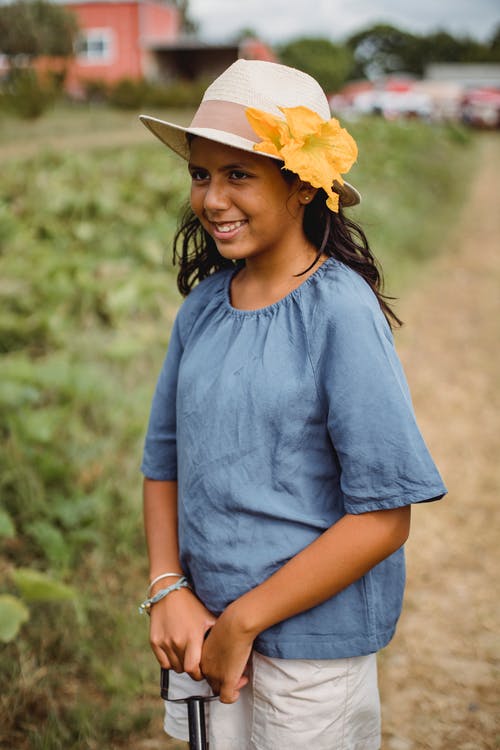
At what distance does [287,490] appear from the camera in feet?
4.18

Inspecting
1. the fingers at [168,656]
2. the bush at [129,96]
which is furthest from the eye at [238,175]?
the bush at [129,96]

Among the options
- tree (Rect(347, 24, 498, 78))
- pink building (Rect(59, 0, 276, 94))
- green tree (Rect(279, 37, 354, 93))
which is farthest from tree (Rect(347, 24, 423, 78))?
pink building (Rect(59, 0, 276, 94))

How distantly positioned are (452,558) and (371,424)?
2.12 meters

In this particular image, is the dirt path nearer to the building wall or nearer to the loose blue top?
the loose blue top

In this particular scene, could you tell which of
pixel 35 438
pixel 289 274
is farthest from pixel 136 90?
pixel 289 274

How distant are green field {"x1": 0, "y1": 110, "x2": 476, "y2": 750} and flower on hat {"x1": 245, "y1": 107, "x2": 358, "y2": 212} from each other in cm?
48

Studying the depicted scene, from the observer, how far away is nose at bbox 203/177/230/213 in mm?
1271

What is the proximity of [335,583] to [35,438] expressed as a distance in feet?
6.42

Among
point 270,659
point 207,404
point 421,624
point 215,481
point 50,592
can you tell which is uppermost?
point 207,404

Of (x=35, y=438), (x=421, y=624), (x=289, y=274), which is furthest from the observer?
(x=35, y=438)

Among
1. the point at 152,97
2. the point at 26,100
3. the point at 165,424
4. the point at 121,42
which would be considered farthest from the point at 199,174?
the point at 121,42

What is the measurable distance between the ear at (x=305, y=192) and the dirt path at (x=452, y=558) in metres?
1.58

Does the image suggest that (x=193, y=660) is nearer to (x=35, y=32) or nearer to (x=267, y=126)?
(x=267, y=126)

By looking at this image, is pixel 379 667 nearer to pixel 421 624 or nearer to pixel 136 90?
pixel 421 624
